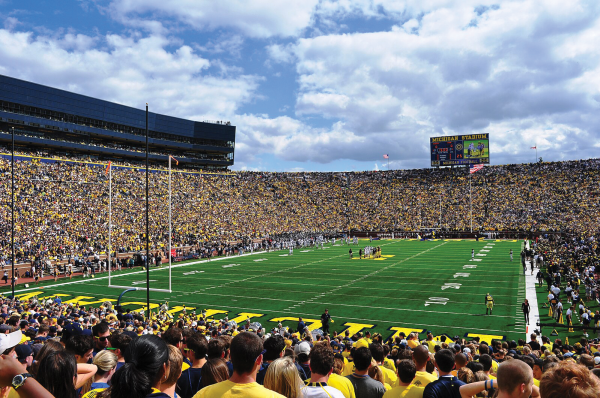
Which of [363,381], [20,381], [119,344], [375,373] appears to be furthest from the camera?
[119,344]

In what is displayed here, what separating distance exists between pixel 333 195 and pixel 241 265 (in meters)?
43.4

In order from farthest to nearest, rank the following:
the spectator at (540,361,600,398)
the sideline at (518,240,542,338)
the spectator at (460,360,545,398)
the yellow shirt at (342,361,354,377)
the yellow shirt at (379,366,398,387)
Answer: the sideline at (518,240,542,338) → the yellow shirt at (342,361,354,377) → the yellow shirt at (379,366,398,387) → the spectator at (460,360,545,398) → the spectator at (540,361,600,398)

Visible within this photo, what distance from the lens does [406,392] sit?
3.97 metres

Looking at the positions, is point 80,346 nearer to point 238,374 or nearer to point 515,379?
point 238,374

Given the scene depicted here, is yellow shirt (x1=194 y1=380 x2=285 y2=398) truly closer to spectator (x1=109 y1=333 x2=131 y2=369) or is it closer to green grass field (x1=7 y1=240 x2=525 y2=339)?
spectator (x1=109 y1=333 x2=131 y2=369)

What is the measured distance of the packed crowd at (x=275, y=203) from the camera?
39.5m

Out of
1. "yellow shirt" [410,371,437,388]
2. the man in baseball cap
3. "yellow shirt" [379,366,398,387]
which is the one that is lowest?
"yellow shirt" [379,366,398,387]

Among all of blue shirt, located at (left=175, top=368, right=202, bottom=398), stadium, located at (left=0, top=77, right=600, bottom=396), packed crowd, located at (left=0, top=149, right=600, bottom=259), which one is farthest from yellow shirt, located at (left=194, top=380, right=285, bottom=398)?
packed crowd, located at (left=0, top=149, right=600, bottom=259)

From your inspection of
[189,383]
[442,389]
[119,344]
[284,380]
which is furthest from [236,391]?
[119,344]

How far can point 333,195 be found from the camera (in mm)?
76438

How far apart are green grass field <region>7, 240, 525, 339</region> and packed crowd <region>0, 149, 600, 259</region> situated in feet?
36.3

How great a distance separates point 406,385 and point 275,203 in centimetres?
6614

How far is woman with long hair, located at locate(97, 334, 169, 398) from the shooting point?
251 cm

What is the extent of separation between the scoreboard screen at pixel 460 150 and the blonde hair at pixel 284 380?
243ft
